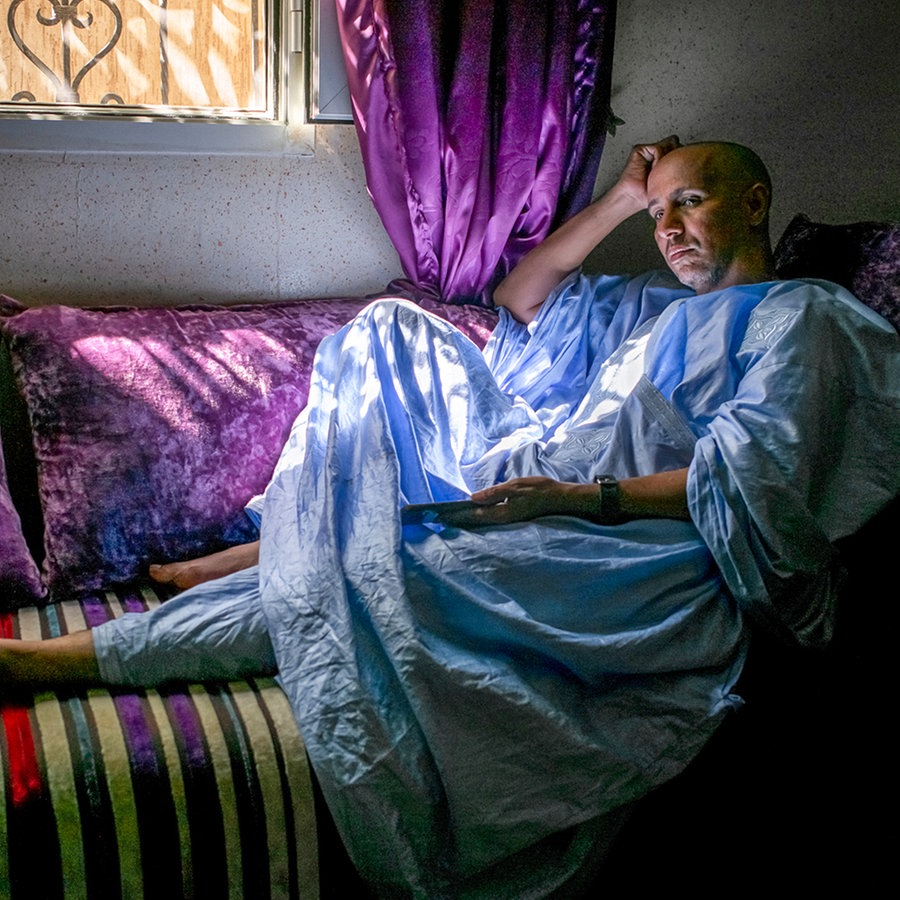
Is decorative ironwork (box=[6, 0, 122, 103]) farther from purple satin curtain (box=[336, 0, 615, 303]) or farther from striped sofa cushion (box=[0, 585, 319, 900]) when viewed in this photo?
striped sofa cushion (box=[0, 585, 319, 900])

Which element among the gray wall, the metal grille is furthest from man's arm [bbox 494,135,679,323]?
the metal grille

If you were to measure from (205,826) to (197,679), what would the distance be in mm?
229

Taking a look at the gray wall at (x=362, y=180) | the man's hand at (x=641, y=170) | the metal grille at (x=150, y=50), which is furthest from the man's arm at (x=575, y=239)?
the metal grille at (x=150, y=50)

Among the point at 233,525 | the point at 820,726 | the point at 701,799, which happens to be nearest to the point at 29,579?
the point at 233,525

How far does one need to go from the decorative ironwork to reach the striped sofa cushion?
149 cm

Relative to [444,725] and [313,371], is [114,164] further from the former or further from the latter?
[444,725]

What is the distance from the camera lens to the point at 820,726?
1.48 m

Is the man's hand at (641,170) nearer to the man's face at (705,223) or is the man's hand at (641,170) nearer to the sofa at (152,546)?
the man's face at (705,223)

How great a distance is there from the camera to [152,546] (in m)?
1.75

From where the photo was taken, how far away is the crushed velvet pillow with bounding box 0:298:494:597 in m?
1.71

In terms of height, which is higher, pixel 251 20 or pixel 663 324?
pixel 251 20

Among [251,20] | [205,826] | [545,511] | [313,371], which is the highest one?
[251,20]

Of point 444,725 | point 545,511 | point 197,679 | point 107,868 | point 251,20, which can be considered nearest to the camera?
point 107,868

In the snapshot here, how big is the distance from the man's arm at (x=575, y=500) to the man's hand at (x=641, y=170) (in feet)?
2.51
